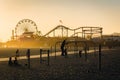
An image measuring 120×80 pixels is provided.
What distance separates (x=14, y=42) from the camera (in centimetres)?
Result: 15888

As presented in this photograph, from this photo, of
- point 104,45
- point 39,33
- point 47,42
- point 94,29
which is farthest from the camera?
point 39,33

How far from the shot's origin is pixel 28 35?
152 meters

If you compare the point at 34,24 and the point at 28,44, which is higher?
the point at 34,24

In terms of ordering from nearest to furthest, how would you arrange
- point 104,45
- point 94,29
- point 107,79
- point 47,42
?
point 107,79 → point 94,29 → point 104,45 → point 47,42

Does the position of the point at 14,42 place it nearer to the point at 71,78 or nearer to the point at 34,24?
the point at 34,24

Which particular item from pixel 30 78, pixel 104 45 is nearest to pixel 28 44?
pixel 104 45

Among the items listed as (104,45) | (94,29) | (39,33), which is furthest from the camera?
(39,33)

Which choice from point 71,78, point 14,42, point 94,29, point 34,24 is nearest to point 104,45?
point 94,29

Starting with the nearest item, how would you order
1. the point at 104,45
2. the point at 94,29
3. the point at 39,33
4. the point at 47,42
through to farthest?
the point at 94,29 → the point at 104,45 → the point at 47,42 → the point at 39,33

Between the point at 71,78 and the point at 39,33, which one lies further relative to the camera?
the point at 39,33

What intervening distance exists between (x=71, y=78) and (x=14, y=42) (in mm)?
143009

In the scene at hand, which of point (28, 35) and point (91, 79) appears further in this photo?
point (28, 35)

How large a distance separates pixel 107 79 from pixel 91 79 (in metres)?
0.91

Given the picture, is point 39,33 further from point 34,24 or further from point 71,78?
point 71,78
